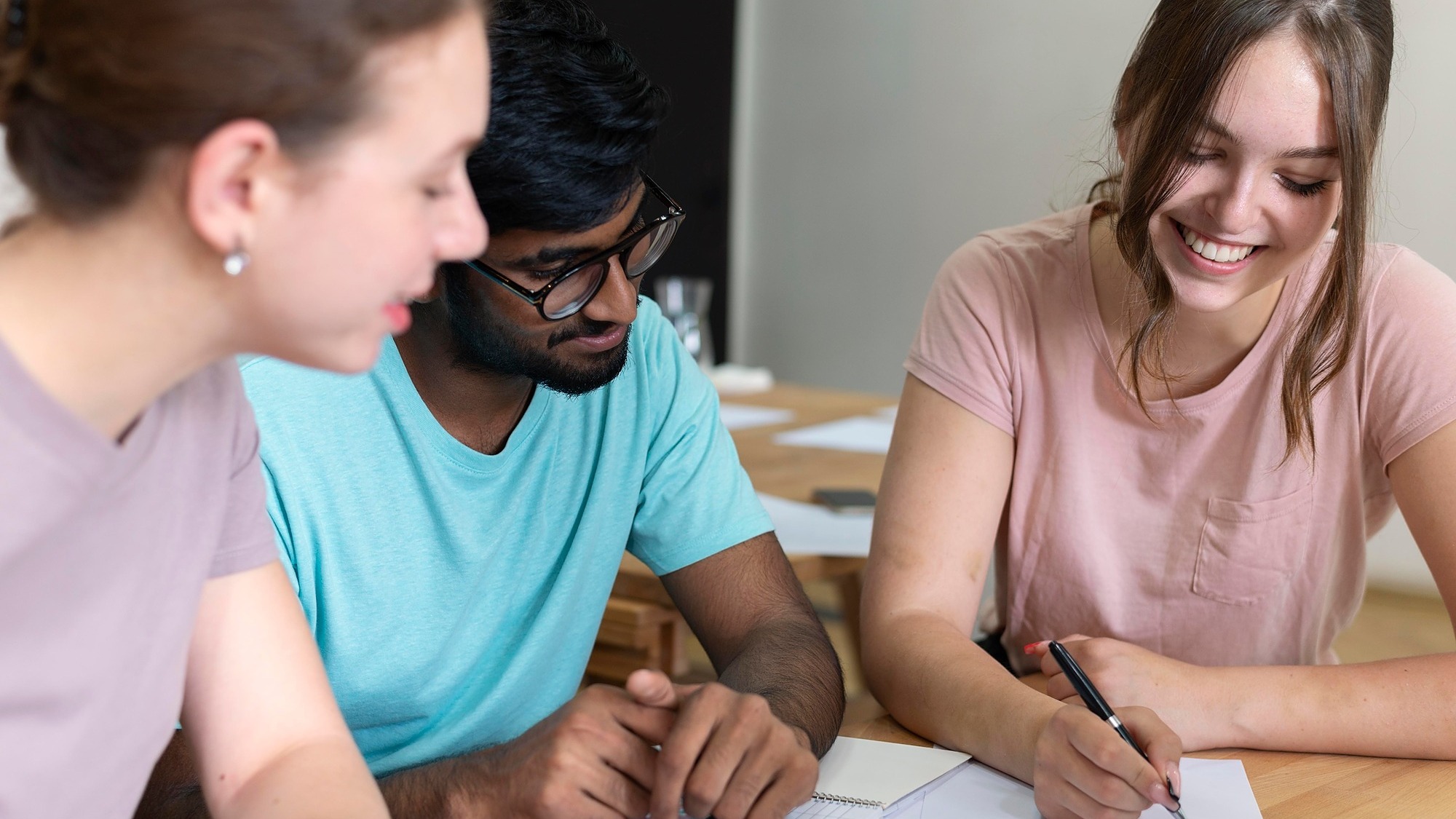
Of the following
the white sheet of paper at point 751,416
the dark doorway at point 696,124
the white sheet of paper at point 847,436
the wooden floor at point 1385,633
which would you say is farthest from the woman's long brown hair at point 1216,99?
the dark doorway at point 696,124

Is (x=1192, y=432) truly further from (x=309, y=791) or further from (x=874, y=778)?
(x=309, y=791)

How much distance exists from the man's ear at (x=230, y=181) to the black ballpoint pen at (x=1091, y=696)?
696 millimetres

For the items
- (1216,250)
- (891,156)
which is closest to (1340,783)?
(1216,250)

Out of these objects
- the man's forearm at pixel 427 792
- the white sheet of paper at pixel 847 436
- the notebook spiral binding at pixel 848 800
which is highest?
the man's forearm at pixel 427 792

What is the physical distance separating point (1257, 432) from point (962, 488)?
0.32 meters

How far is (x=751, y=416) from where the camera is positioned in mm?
2791

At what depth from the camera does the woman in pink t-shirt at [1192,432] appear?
3.57 ft

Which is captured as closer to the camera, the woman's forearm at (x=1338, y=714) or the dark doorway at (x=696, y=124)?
the woman's forearm at (x=1338, y=714)

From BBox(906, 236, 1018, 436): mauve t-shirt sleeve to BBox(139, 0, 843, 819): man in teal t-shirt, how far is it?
0.25 meters

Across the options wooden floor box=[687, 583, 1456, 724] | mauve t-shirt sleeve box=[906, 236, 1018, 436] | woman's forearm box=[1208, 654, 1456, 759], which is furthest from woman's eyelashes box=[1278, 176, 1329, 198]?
wooden floor box=[687, 583, 1456, 724]

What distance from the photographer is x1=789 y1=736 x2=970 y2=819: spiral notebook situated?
0.94m

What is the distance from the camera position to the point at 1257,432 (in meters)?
1.32

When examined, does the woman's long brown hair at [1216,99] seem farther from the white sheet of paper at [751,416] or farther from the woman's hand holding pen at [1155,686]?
the white sheet of paper at [751,416]

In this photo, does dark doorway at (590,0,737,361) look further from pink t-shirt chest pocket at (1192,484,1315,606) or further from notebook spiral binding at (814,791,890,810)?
notebook spiral binding at (814,791,890,810)
